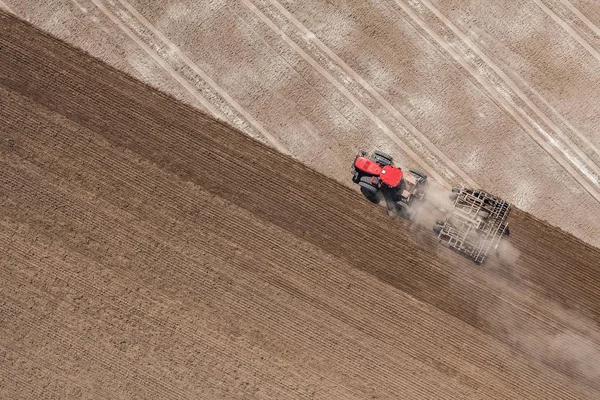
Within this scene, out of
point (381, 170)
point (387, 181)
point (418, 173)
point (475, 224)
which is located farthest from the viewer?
point (418, 173)

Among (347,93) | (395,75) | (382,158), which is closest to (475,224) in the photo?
(382,158)

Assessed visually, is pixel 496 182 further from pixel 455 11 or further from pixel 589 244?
pixel 455 11

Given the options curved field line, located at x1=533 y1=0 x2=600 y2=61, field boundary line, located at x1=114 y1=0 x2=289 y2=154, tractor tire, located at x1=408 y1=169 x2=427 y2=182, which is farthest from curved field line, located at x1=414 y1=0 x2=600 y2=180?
field boundary line, located at x1=114 y1=0 x2=289 y2=154

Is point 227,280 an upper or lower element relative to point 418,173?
lower

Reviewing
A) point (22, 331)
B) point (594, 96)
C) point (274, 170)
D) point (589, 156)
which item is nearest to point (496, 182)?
point (589, 156)

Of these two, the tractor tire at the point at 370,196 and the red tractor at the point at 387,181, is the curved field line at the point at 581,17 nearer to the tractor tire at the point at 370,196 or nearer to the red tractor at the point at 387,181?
the red tractor at the point at 387,181

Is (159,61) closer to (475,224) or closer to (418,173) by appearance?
(418,173)
